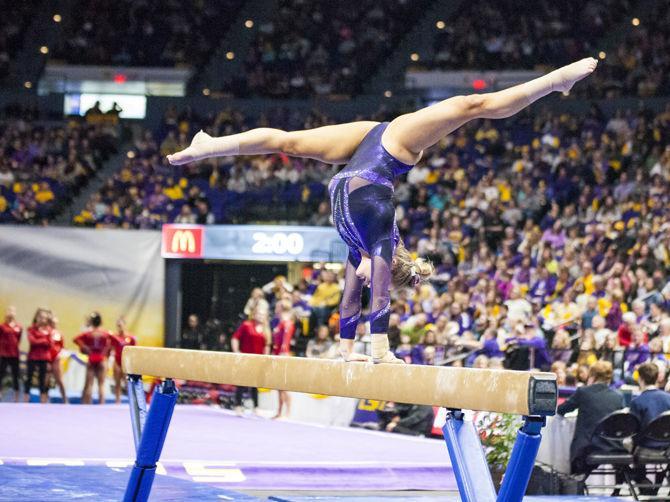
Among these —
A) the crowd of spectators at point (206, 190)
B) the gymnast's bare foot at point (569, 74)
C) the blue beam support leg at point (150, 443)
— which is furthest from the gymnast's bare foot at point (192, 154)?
the crowd of spectators at point (206, 190)

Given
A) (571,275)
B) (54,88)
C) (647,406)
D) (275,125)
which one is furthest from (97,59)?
(647,406)

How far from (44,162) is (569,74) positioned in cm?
1795

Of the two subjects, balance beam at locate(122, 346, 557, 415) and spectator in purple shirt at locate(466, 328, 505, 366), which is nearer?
balance beam at locate(122, 346, 557, 415)

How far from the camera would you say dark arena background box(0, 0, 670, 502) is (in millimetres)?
5801

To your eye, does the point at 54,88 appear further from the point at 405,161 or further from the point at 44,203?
the point at 405,161

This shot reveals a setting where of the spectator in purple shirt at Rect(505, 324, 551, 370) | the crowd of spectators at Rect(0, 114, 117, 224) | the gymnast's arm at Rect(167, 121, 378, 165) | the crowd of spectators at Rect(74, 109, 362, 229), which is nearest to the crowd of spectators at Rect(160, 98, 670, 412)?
the spectator in purple shirt at Rect(505, 324, 551, 370)

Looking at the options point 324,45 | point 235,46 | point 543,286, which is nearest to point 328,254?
point 543,286

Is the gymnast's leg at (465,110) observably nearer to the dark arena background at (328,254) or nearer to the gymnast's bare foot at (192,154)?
the dark arena background at (328,254)

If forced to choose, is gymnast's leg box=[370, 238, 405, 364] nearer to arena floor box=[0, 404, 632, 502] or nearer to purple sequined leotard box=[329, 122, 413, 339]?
purple sequined leotard box=[329, 122, 413, 339]

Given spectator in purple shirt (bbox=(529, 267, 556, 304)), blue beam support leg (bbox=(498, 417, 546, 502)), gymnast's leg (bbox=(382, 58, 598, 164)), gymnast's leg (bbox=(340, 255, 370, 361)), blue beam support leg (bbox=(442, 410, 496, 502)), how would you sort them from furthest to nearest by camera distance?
spectator in purple shirt (bbox=(529, 267, 556, 304))
gymnast's leg (bbox=(340, 255, 370, 361))
gymnast's leg (bbox=(382, 58, 598, 164))
blue beam support leg (bbox=(442, 410, 496, 502))
blue beam support leg (bbox=(498, 417, 546, 502))

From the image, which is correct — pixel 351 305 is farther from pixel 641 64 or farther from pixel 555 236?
pixel 641 64

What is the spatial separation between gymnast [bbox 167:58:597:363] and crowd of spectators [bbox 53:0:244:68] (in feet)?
68.1

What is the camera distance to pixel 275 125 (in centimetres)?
2291

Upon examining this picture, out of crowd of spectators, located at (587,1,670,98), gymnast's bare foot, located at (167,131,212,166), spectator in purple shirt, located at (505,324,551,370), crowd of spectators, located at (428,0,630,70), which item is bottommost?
spectator in purple shirt, located at (505,324,551,370)
